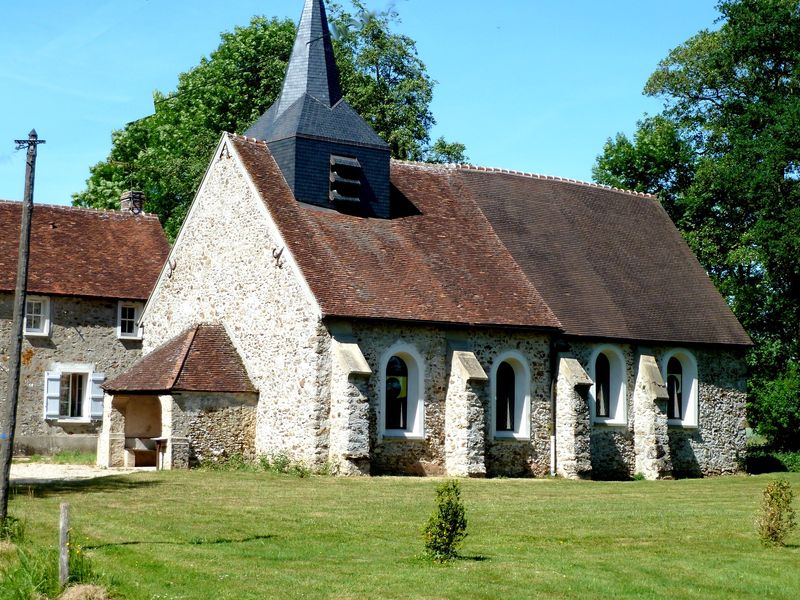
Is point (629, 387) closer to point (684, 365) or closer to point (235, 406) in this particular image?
point (684, 365)

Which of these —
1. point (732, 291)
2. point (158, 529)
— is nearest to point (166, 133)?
point (732, 291)

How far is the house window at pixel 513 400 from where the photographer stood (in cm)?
2998

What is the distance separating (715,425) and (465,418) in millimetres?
10163

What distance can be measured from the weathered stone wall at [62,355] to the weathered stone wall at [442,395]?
1223 cm

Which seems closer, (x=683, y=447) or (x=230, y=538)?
(x=230, y=538)

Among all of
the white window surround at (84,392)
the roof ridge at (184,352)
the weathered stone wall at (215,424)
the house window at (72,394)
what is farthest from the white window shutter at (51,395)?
the weathered stone wall at (215,424)

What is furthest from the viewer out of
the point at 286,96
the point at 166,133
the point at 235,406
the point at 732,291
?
the point at 166,133

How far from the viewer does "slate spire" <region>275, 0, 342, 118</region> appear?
31281mm

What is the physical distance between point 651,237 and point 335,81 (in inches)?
468

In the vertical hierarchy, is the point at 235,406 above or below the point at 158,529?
above

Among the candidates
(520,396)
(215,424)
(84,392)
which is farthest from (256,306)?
(84,392)

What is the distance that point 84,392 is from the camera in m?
36.7

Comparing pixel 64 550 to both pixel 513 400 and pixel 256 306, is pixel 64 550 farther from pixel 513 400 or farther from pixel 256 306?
A: pixel 513 400

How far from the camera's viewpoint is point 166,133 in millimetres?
50031
